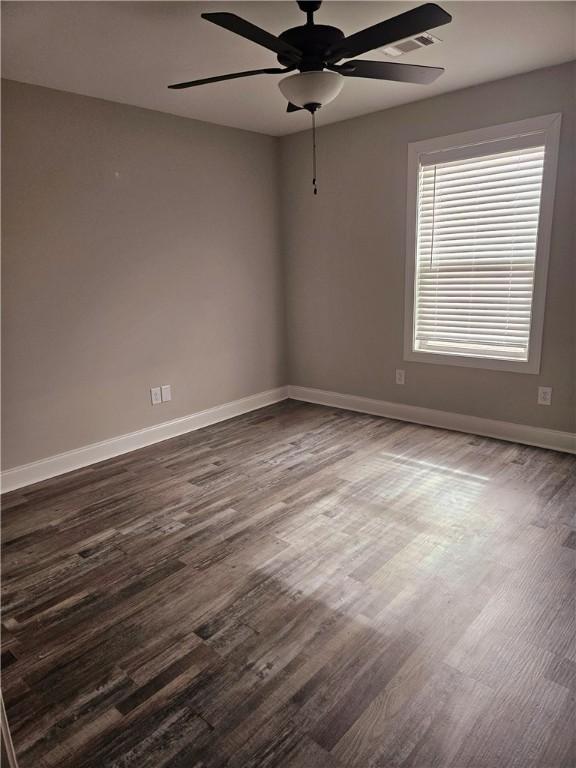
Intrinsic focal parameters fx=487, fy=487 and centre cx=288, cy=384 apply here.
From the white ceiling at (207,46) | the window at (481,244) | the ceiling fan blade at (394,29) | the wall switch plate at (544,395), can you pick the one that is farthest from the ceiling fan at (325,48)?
the wall switch plate at (544,395)

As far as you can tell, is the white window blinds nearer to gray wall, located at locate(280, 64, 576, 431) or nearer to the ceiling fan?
gray wall, located at locate(280, 64, 576, 431)

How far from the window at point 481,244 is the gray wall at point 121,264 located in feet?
4.94

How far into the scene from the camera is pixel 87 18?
220 centimetres

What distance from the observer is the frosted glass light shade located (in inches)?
82.7

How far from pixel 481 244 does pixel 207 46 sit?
2.24 meters

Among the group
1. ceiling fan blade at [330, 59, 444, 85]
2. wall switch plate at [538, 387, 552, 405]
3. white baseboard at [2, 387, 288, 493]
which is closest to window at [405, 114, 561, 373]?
wall switch plate at [538, 387, 552, 405]

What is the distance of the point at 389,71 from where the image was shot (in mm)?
2297

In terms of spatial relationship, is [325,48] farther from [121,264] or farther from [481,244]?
[121,264]

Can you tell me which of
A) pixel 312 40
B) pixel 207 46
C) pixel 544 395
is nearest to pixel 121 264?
pixel 207 46

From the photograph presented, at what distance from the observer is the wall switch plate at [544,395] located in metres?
3.47

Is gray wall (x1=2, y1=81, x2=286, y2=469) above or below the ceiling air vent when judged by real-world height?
below

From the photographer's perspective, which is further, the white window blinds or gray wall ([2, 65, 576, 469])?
the white window blinds

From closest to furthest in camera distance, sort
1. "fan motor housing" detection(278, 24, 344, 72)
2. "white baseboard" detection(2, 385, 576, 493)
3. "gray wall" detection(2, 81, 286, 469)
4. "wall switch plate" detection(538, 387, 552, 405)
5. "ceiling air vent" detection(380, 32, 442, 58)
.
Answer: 1. "fan motor housing" detection(278, 24, 344, 72)
2. "ceiling air vent" detection(380, 32, 442, 58)
3. "gray wall" detection(2, 81, 286, 469)
4. "white baseboard" detection(2, 385, 576, 493)
5. "wall switch plate" detection(538, 387, 552, 405)

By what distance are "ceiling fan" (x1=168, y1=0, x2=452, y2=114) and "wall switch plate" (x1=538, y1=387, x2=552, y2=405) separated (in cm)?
221
